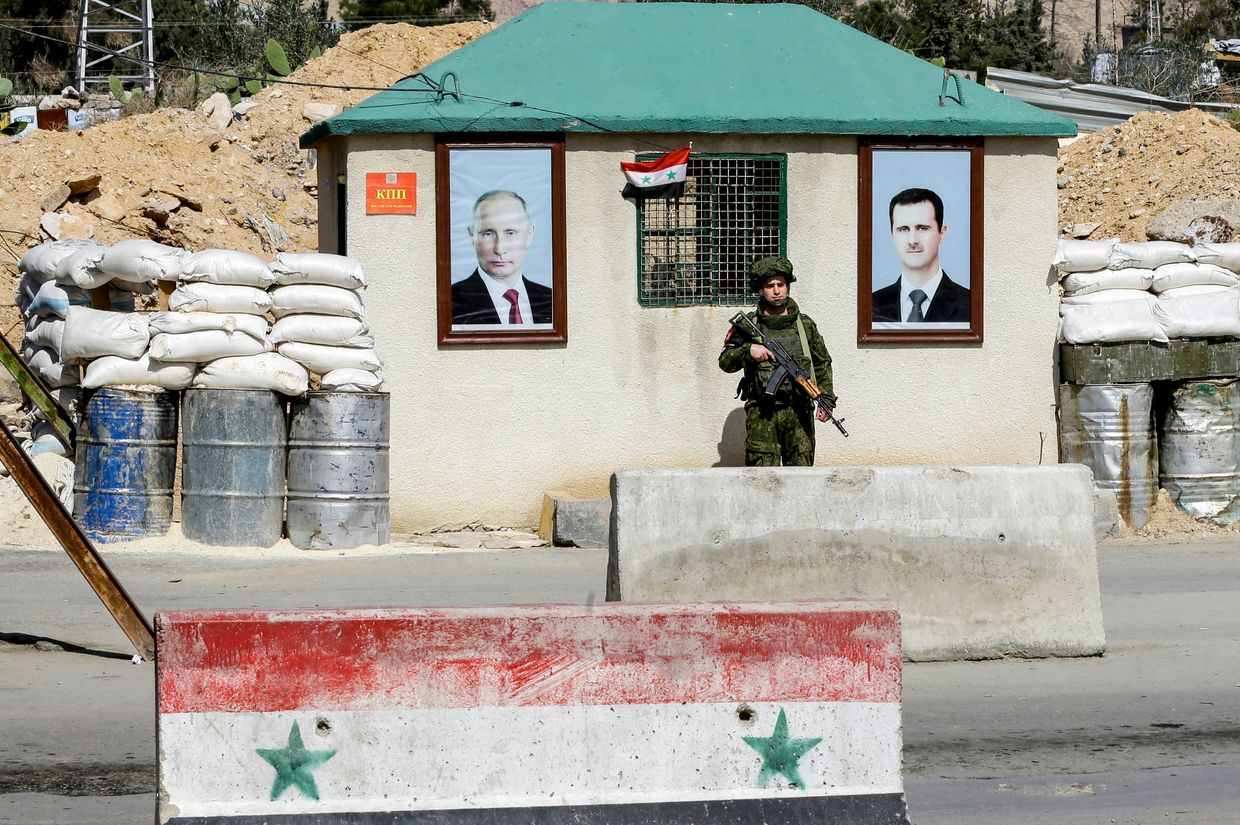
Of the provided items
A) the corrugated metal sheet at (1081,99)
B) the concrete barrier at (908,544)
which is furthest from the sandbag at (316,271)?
the corrugated metal sheet at (1081,99)

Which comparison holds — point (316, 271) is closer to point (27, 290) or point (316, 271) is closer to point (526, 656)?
point (27, 290)

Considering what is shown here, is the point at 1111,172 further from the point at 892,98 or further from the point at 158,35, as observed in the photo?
the point at 158,35

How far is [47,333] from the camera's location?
37.0ft

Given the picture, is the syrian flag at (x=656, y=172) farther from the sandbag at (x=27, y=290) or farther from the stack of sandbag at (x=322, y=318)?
the sandbag at (x=27, y=290)

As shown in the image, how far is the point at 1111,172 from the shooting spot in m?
20.4

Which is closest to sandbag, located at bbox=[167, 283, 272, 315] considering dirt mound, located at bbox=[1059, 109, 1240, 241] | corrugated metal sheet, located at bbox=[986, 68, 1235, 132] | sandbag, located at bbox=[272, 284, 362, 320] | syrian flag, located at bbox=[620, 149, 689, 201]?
sandbag, located at bbox=[272, 284, 362, 320]

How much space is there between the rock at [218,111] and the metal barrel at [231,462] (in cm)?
1424

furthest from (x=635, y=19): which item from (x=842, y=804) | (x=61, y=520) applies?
(x=842, y=804)

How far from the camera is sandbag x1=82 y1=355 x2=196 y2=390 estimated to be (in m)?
10.1

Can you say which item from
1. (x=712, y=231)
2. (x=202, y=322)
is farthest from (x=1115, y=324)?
(x=202, y=322)

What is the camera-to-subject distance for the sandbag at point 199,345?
10.0m

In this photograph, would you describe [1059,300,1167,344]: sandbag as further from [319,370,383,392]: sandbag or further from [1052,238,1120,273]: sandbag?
[319,370,383,392]: sandbag

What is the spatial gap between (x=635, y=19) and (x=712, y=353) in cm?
281

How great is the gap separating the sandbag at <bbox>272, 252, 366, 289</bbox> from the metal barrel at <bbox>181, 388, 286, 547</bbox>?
790mm
